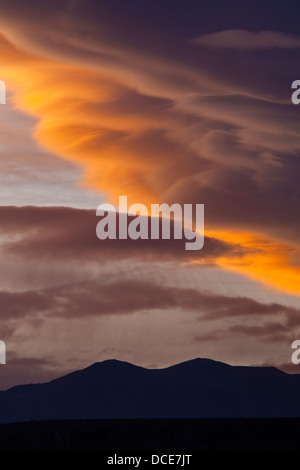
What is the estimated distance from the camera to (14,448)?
2672 inches

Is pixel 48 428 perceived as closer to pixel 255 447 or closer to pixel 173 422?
pixel 173 422
